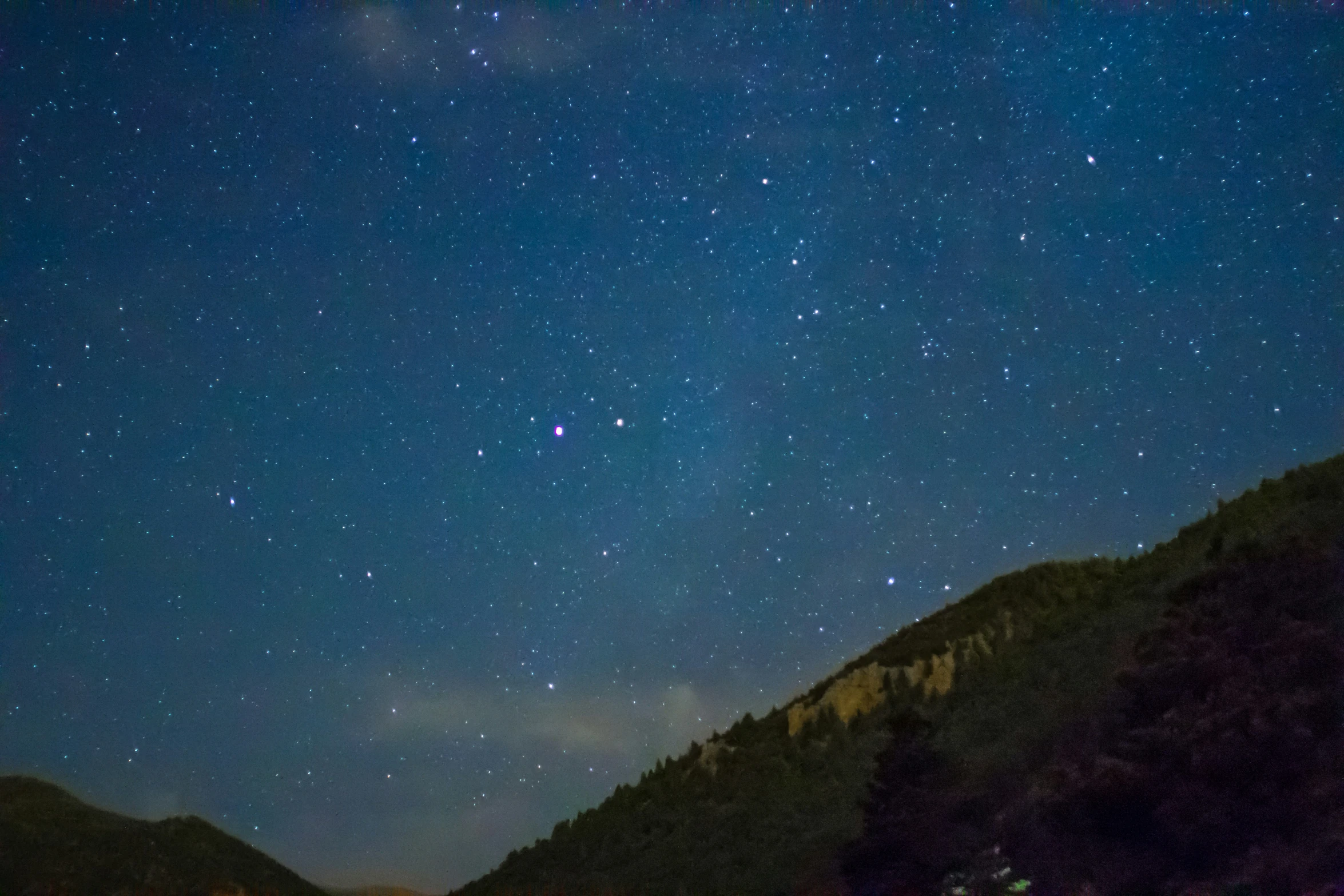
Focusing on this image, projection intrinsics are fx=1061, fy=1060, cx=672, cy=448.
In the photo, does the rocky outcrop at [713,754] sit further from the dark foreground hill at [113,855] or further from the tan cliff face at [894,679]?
the dark foreground hill at [113,855]

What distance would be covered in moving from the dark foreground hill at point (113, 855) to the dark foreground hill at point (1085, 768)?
40.3 ft

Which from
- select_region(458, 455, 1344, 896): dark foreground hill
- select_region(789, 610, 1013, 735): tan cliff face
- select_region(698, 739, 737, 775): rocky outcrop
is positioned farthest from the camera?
select_region(698, 739, 737, 775): rocky outcrop

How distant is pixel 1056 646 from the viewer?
1061 inches

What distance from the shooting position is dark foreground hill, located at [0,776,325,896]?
113 feet

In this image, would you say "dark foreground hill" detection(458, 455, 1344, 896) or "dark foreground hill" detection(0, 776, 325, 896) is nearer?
"dark foreground hill" detection(458, 455, 1344, 896)

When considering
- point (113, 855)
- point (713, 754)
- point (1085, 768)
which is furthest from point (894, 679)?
point (113, 855)

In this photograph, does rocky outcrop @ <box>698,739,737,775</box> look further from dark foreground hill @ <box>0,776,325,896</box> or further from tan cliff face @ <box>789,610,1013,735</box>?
dark foreground hill @ <box>0,776,325,896</box>

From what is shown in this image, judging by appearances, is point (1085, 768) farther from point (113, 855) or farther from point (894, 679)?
point (113, 855)

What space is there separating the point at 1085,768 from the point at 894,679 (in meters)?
19.5

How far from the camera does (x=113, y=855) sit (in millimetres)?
37719

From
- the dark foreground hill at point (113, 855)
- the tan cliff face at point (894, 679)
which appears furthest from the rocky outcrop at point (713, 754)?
the dark foreground hill at point (113, 855)

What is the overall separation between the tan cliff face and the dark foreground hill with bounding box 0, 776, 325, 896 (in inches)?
738

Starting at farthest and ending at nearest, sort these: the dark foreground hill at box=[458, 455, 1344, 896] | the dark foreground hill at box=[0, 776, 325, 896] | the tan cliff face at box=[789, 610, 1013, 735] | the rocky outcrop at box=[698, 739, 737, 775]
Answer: the dark foreground hill at box=[0, 776, 325, 896]
the rocky outcrop at box=[698, 739, 737, 775]
the tan cliff face at box=[789, 610, 1013, 735]
the dark foreground hill at box=[458, 455, 1344, 896]

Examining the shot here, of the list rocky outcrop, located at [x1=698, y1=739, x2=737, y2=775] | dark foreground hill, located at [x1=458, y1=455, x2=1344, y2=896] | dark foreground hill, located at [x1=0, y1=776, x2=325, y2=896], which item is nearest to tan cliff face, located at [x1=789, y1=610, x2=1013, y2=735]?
dark foreground hill, located at [x1=458, y1=455, x2=1344, y2=896]
